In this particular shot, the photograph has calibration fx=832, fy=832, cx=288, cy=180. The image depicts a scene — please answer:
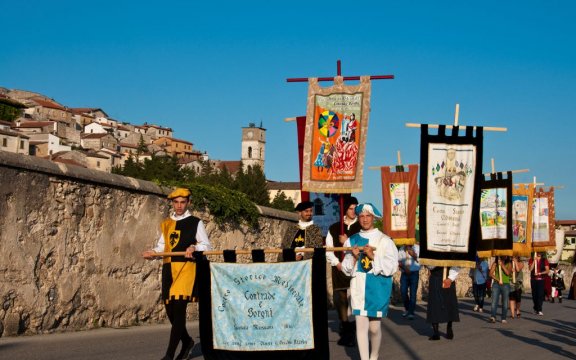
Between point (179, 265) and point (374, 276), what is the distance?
2.10 m

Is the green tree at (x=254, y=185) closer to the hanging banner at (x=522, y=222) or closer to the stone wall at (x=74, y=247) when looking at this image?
the hanging banner at (x=522, y=222)

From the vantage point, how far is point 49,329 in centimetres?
1104

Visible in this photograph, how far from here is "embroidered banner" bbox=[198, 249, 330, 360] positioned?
26.4 feet

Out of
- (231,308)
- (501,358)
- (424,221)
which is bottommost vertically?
(501,358)

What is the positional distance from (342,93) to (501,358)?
19.1ft

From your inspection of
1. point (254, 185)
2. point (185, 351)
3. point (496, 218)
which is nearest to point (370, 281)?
point (185, 351)

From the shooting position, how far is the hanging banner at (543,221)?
24203 millimetres

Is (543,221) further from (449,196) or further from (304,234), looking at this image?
(304,234)

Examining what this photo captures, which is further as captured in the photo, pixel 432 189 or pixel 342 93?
pixel 342 93

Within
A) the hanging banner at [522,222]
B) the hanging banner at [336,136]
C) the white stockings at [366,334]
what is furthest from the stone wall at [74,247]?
the hanging banner at [522,222]

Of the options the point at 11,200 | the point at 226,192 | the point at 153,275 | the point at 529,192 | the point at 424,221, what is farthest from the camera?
the point at 529,192

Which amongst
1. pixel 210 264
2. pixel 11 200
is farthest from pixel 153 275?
pixel 210 264

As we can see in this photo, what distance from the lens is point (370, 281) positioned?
8.66 metres

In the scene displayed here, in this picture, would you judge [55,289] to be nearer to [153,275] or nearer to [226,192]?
[153,275]
